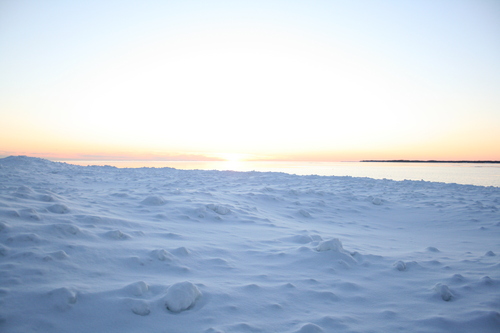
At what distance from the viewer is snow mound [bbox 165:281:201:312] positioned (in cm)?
258

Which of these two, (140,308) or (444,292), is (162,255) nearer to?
(140,308)

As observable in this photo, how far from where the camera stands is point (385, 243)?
540 centimetres

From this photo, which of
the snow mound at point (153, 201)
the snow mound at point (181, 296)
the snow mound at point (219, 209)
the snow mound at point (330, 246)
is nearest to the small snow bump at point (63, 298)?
the snow mound at point (181, 296)

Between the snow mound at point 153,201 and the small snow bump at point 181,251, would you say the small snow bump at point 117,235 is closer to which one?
the small snow bump at point 181,251

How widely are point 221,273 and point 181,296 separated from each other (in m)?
0.89

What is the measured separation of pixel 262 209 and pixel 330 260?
3.62 m

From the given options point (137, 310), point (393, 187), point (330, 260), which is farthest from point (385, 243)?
point (393, 187)

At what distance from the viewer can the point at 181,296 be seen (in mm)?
2645

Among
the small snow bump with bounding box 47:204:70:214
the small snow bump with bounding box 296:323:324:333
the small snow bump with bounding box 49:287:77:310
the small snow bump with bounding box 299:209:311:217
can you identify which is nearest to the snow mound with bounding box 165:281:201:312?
the small snow bump with bounding box 49:287:77:310

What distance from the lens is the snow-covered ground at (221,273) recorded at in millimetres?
2496

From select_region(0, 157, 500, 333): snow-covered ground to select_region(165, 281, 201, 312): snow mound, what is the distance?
0.01 m

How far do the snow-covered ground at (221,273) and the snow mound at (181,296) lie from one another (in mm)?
10

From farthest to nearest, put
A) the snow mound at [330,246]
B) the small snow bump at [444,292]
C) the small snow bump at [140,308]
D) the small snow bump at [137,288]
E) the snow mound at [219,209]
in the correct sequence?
the snow mound at [219,209], the snow mound at [330,246], the small snow bump at [444,292], the small snow bump at [137,288], the small snow bump at [140,308]

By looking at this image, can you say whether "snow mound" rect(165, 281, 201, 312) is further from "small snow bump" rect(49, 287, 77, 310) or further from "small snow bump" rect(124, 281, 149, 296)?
"small snow bump" rect(49, 287, 77, 310)
